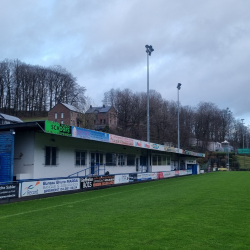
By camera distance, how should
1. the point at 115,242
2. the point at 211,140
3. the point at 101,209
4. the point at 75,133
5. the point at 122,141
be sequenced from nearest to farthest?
the point at 115,242
the point at 101,209
the point at 75,133
the point at 122,141
the point at 211,140

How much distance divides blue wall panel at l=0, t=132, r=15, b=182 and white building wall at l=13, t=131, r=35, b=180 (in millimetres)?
1155

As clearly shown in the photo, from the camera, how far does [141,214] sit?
34.1 ft

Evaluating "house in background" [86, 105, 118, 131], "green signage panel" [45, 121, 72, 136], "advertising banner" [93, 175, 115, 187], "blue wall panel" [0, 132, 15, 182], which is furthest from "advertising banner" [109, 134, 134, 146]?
"house in background" [86, 105, 118, 131]

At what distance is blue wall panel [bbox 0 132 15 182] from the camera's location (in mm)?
17703

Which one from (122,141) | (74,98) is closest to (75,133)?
(122,141)

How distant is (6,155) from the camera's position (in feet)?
58.3

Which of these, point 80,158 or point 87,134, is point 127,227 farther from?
point 80,158

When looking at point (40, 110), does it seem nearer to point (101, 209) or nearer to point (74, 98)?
point (74, 98)

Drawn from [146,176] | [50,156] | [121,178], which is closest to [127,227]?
[50,156]

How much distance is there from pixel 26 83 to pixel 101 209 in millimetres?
75482

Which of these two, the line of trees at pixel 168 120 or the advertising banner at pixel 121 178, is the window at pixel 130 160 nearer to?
the advertising banner at pixel 121 178

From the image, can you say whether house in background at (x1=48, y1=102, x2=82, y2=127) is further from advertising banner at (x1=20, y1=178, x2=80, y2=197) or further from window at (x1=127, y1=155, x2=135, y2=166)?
advertising banner at (x1=20, y1=178, x2=80, y2=197)

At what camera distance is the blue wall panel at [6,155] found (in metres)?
17.7

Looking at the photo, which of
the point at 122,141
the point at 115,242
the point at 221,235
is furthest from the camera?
the point at 122,141
